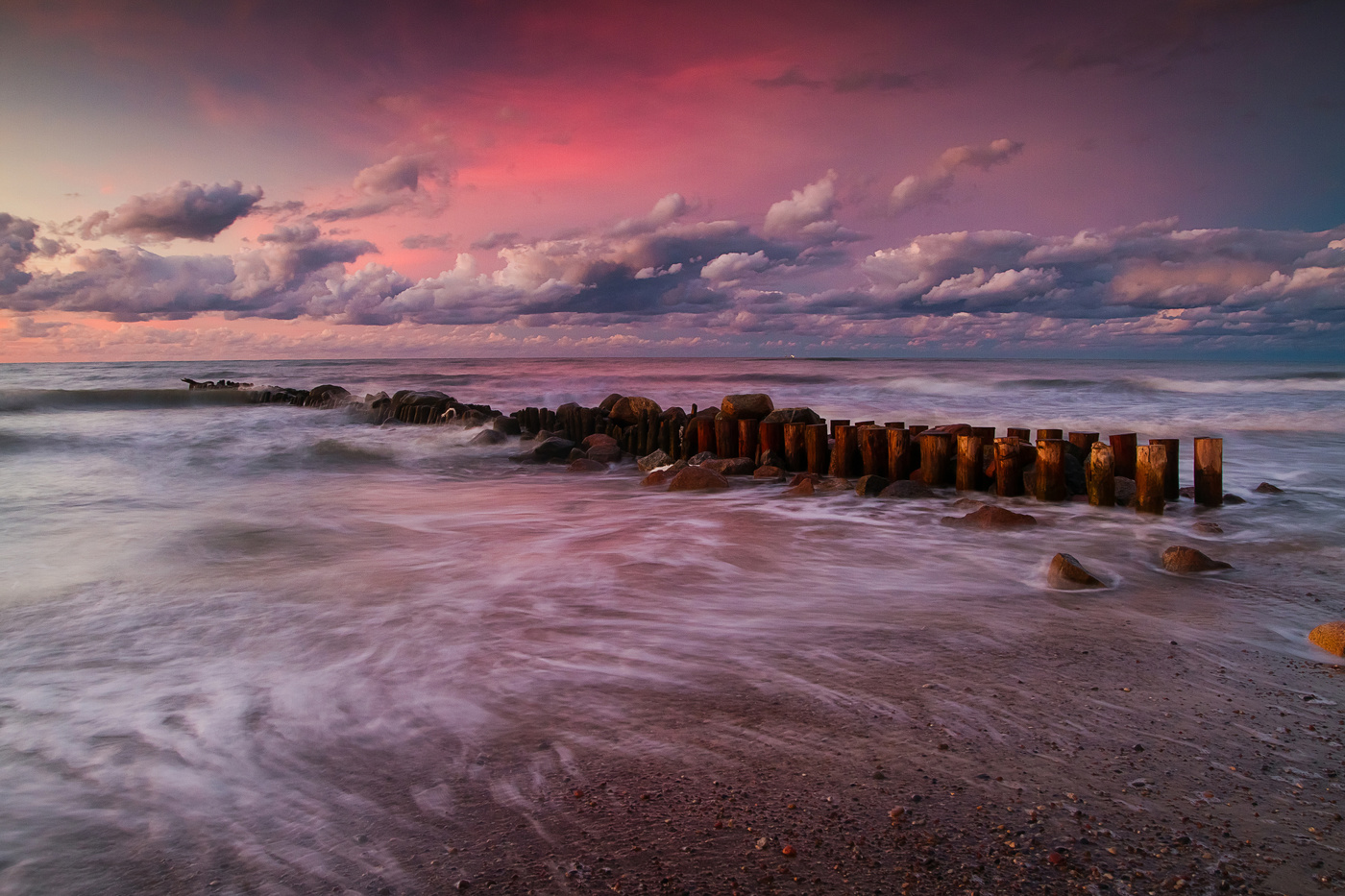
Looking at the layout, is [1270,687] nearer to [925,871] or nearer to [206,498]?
[925,871]

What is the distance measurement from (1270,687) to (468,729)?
10.4ft

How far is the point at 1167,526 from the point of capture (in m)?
6.22

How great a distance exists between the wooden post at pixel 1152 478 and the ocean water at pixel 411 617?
8.1 inches

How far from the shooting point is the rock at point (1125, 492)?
6904 mm

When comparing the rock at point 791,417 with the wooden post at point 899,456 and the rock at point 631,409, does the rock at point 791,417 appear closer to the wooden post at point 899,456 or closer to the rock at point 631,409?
the wooden post at point 899,456

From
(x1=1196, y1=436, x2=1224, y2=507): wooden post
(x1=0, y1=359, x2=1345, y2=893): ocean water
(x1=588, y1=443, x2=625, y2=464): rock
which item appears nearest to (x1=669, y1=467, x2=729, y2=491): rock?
(x1=0, y1=359, x2=1345, y2=893): ocean water

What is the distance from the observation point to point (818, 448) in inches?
339

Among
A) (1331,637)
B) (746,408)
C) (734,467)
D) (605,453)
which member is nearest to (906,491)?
(734,467)

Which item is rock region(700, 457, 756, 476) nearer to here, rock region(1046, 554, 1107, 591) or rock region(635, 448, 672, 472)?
rock region(635, 448, 672, 472)

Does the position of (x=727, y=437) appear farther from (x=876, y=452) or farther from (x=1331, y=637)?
(x=1331, y=637)

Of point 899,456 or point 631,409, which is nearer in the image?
point 899,456

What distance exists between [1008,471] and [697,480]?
3.25 meters

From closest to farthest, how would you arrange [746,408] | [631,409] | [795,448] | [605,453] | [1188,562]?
[1188,562]
[795,448]
[746,408]
[605,453]
[631,409]

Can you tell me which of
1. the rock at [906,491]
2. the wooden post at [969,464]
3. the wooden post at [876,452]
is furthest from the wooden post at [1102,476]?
the wooden post at [876,452]
